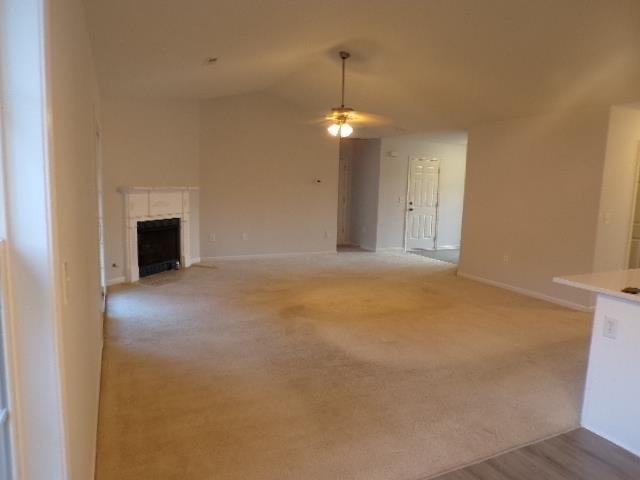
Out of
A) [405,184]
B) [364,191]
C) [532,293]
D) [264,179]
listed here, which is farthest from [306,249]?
[532,293]

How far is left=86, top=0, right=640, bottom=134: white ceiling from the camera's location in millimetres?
3266

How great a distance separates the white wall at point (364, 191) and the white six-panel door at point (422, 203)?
75 centimetres

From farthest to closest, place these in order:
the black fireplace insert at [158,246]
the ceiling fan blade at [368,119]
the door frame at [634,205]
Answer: the ceiling fan blade at [368,119] < the black fireplace insert at [158,246] < the door frame at [634,205]

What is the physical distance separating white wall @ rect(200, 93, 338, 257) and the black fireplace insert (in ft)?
2.24

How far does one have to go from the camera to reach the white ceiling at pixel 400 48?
3.27 meters

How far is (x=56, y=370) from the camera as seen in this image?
3.77 ft

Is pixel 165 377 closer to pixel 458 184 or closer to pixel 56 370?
pixel 56 370

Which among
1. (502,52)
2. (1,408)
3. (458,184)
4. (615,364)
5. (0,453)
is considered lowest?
(615,364)

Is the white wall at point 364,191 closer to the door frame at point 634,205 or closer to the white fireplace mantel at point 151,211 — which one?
the white fireplace mantel at point 151,211

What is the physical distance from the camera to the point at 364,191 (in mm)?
9422

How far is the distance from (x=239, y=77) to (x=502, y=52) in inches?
128

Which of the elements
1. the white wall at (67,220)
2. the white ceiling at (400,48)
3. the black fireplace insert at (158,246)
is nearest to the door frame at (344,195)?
the white ceiling at (400,48)

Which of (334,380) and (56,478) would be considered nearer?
(56,478)

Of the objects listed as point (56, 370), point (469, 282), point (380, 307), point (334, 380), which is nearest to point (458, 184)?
point (469, 282)
